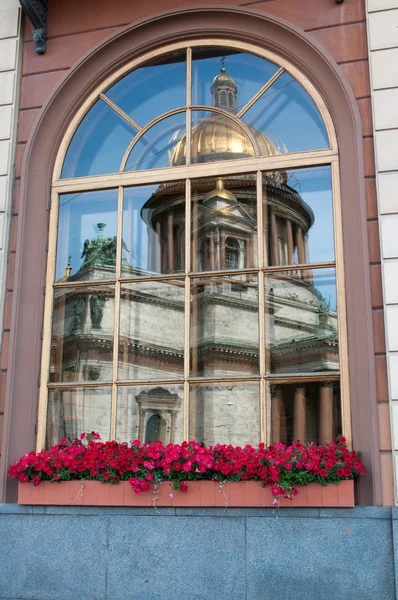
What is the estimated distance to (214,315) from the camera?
7.15 m

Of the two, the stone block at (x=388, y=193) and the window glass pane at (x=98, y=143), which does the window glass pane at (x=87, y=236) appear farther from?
the stone block at (x=388, y=193)

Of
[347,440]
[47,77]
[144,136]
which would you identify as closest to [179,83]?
[144,136]

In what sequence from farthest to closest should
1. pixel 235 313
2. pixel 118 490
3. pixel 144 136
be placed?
pixel 144 136, pixel 235 313, pixel 118 490

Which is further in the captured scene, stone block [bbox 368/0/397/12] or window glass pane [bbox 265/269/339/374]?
stone block [bbox 368/0/397/12]

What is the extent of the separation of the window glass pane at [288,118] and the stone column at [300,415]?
2254mm

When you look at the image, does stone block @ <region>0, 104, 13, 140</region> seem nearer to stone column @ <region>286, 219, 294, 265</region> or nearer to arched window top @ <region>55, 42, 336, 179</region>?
arched window top @ <region>55, 42, 336, 179</region>

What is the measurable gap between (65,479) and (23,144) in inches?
130

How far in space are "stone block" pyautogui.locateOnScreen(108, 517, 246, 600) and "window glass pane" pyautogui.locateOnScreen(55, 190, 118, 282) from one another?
2.40m

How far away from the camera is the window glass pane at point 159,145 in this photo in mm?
7688

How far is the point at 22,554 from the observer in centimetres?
669

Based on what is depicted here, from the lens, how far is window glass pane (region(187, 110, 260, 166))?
749 cm

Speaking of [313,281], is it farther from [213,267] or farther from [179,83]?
[179,83]

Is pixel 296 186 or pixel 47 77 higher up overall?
pixel 47 77

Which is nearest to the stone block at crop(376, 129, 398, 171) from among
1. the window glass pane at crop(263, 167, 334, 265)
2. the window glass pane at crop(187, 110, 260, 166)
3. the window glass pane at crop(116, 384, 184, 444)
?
the window glass pane at crop(263, 167, 334, 265)
